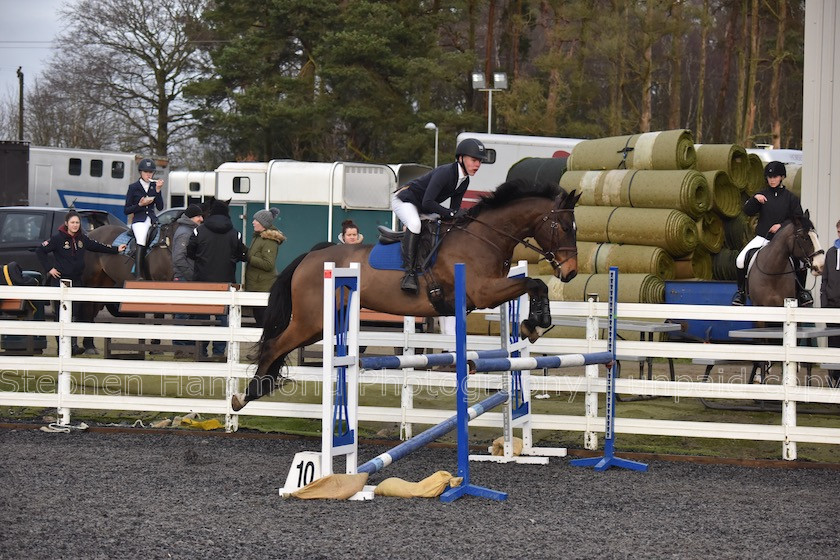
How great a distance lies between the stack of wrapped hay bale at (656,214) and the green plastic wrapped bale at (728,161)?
0.01 metres

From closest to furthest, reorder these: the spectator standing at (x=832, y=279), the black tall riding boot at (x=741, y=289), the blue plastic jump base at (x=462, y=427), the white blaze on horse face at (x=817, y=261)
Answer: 1. the blue plastic jump base at (x=462, y=427)
2. the white blaze on horse face at (x=817, y=261)
3. the spectator standing at (x=832, y=279)
4. the black tall riding boot at (x=741, y=289)

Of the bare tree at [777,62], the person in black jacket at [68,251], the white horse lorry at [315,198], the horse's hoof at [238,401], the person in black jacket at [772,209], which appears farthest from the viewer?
the bare tree at [777,62]

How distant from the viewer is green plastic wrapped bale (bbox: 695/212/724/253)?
559 inches

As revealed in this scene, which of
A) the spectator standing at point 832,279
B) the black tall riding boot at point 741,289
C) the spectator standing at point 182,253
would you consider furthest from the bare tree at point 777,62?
the spectator standing at point 182,253

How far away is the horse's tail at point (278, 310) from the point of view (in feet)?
27.1

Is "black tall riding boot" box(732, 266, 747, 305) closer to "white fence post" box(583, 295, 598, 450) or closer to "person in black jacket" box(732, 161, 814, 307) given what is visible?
"person in black jacket" box(732, 161, 814, 307)

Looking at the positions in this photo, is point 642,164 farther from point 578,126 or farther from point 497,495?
point 578,126

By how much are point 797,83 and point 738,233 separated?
953 inches

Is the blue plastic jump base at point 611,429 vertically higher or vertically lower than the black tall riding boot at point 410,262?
lower

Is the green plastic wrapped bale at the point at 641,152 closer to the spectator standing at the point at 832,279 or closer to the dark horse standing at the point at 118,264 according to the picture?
the spectator standing at the point at 832,279

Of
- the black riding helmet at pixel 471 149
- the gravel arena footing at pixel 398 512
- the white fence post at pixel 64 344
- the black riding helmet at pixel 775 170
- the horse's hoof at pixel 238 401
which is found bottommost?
the gravel arena footing at pixel 398 512

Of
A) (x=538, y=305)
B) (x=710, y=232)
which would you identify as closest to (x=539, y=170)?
(x=710, y=232)

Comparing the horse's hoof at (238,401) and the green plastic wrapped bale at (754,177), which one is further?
the green plastic wrapped bale at (754,177)

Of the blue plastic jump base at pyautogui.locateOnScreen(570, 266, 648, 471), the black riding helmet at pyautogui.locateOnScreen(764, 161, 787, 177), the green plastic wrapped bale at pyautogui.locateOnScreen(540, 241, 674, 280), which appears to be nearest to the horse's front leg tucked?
the blue plastic jump base at pyautogui.locateOnScreen(570, 266, 648, 471)
